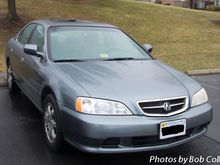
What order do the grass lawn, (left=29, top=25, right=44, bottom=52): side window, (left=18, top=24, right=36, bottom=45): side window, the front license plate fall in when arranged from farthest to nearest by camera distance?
the grass lawn, (left=18, top=24, right=36, bottom=45): side window, (left=29, top=25, right=44, bottom=52): side window, the front license plate

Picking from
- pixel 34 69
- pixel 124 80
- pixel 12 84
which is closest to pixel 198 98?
pixel 124 80

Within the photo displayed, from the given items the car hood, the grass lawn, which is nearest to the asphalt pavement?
the car hood

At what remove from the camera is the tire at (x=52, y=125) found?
4.37 metres

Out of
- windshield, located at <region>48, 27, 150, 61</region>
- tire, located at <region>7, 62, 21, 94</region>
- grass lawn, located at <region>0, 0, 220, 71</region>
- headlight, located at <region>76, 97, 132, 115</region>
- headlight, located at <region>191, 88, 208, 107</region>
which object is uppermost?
windshield, located at <region>48, 27, 150, 61</region>

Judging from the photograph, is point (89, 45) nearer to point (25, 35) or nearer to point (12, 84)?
point (25, 35)

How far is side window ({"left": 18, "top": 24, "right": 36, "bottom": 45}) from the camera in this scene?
640 centimetres

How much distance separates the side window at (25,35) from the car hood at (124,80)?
5.72 feet

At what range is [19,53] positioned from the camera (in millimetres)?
6359

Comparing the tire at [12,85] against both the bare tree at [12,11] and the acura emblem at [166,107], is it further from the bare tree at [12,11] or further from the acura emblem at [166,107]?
the bare tree at [12,11]

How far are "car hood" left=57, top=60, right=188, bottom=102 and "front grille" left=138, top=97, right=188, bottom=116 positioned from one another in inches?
2.0

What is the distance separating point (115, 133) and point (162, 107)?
57 cm

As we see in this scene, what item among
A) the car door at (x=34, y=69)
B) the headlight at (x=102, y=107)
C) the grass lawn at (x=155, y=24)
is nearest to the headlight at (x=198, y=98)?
the headlight at (x=102, y=107)

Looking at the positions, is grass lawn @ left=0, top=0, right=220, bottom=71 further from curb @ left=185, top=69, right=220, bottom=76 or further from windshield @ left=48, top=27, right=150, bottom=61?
windshield @ left=48, top=27, right=150, bottom=61

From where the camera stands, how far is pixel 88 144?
3959 mm
